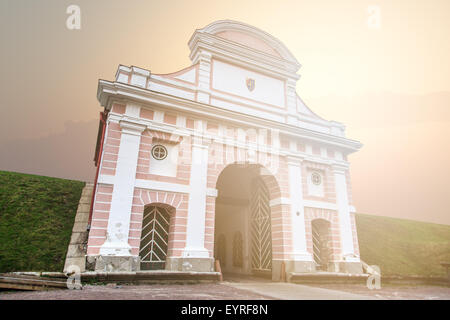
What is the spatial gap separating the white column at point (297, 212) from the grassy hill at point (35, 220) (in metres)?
8.66

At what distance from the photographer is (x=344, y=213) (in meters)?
13.7

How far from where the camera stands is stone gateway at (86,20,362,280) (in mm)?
10078

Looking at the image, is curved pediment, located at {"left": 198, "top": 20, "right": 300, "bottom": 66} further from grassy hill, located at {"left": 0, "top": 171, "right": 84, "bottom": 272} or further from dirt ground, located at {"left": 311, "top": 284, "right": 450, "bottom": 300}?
dirt ground, located at {"left": 311, "top": 284, "right": 450, "bottom": 300}

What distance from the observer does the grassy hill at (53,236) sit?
9.66m

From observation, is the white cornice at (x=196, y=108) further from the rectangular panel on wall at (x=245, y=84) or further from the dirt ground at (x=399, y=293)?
the dirt ground at (x=399, y=293)

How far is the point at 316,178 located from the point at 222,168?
200 inches

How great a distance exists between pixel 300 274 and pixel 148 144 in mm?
7498

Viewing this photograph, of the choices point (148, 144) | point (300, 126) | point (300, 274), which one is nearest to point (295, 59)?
point (300, 126)

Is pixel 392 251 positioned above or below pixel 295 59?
below

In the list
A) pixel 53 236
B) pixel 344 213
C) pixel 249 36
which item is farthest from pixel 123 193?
pixel 344 213

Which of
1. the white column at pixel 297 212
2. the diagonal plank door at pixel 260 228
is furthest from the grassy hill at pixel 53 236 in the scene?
the diagonal plank door at pixel 260 228

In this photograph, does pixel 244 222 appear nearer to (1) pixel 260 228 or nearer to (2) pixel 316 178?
(1) pixel 260 228

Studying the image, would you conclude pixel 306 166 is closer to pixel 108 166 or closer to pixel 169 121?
pixel 169 121
